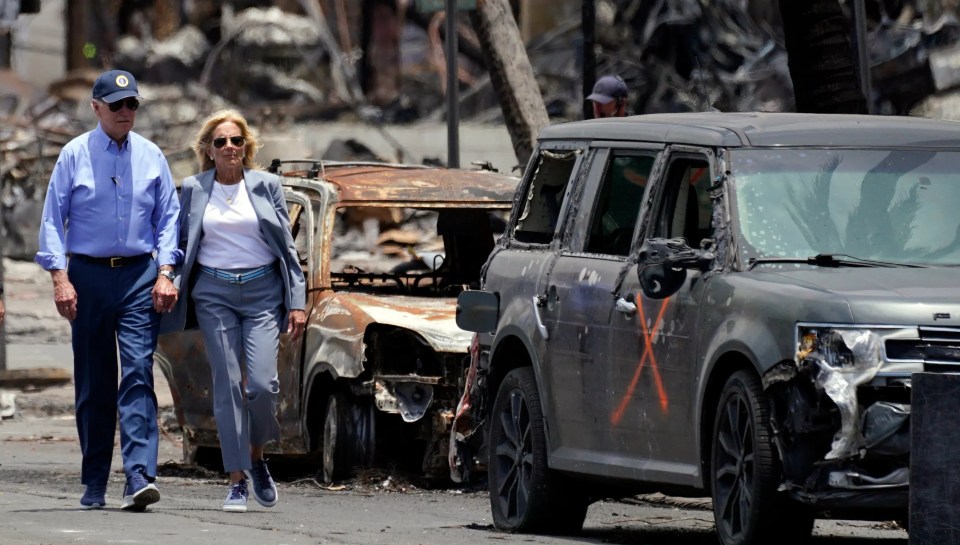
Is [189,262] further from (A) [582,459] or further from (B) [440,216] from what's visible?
(B) [440,216]

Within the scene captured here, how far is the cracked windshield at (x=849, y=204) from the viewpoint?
8.28 m

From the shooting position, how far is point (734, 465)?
795 centimetres

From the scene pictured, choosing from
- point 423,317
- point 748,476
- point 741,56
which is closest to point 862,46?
point 423,317

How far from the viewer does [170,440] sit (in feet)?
48.2

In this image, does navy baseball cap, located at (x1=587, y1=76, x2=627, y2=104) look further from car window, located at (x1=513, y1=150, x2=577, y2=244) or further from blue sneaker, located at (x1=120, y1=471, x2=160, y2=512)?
blue sneaker, located at (x1=120, y1=471, x2=160, y2=512)

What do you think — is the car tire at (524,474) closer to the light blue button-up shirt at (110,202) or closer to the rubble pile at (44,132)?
the light blue button-up shirt at (110,202)

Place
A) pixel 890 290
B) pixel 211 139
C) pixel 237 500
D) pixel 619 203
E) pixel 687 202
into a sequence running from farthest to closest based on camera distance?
pixel 211 139 < pixel 237 500 < pixel 619 203 < pixel 687 202 < pixel 890 290

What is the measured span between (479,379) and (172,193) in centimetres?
165

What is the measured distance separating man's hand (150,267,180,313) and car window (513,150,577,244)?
161 cm

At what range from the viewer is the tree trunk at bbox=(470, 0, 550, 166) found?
1678cm

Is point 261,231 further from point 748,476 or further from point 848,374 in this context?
point 848,374

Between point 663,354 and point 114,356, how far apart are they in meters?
2.77

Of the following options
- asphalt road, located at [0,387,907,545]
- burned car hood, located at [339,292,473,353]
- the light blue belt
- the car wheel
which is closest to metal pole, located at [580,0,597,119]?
asphalt road, located at [0,387,907,545]

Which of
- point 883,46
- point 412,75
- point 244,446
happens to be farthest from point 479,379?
point 412,75
